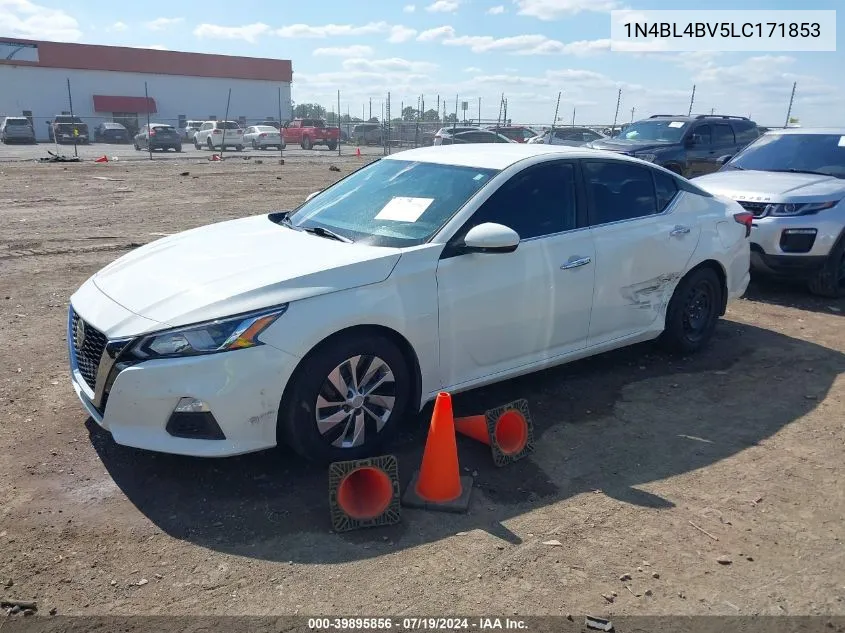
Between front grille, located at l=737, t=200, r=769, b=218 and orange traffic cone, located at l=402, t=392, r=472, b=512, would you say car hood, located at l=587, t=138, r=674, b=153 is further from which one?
orange traffic cone, located at l=402, t=392, r=472, b=512

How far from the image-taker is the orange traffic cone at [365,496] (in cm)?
331

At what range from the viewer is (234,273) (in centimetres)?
373

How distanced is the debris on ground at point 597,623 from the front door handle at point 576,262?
2314 mm

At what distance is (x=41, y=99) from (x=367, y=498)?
5811cm

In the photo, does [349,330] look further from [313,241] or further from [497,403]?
[497,403]

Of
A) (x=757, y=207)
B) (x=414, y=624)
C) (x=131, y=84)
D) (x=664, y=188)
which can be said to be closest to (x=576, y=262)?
(x=664, y=188)

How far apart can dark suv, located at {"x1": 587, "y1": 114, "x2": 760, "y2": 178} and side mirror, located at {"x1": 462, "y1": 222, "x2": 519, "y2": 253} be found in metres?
10.0

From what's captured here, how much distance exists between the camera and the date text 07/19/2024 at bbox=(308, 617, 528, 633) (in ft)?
8.79

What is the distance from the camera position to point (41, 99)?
51.7 meters

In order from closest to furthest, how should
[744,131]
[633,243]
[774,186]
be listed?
[633,243] → [774,186] → [744,131]

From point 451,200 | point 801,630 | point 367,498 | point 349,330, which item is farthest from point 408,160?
point 801,630

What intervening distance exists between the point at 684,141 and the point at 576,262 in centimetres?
1035

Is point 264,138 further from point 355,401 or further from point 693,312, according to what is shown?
point 355,401

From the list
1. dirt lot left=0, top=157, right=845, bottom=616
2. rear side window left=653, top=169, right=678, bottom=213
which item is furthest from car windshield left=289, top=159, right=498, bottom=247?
rear side window left=653, top=169, right=678, bottom=213
